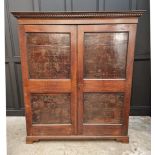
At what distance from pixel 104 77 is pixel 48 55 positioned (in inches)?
26.1

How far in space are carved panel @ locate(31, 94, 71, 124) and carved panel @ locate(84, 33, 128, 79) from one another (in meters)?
0.41

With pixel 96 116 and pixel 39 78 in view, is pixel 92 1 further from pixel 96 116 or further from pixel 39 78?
pixel 96 116

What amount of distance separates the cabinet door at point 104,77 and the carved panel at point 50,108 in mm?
166

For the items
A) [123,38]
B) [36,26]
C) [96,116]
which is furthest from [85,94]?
[36,26]

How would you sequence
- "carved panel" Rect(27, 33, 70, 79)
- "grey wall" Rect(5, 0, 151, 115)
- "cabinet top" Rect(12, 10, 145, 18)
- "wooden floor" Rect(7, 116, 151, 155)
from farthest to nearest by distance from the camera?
"grey wall" Rect(5, 0, 151, 115) → "wooden floor" Rect(7, 116, 151, 155) → "carved panel" Rect(27, 33, 70, 79) → "cabinet top" Rect(12, 10, 145, 18)

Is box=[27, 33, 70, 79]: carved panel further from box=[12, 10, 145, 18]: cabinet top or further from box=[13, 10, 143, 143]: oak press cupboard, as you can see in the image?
box=[12, 10, 145, 18]: cabinet top

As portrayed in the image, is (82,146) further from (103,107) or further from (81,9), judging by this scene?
(81,9)

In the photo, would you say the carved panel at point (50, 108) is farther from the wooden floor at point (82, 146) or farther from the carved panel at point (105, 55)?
the carved panel at point (105, 55)

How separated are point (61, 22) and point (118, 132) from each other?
55.7 inches

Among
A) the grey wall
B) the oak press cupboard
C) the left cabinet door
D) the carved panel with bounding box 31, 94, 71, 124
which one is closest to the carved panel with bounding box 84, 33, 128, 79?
the oak press cupboard

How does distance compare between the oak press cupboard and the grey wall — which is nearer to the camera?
the oak press cupboard

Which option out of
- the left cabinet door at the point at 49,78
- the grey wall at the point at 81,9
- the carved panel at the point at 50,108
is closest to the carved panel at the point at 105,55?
the left cabinet door at the point at 49,78

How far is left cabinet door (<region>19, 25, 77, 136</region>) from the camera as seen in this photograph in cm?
202

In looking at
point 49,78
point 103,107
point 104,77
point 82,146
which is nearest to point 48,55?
point 49,78
